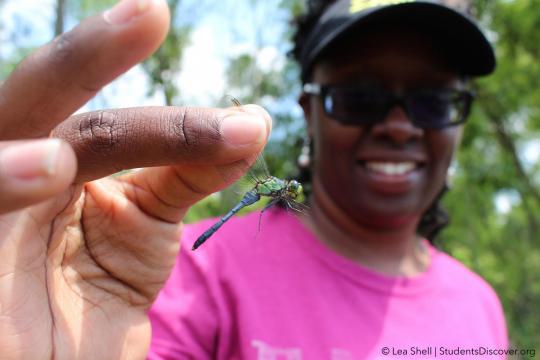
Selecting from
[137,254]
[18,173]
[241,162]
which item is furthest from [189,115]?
[137,254]

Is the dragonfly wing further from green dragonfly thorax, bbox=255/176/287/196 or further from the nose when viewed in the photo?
the nose

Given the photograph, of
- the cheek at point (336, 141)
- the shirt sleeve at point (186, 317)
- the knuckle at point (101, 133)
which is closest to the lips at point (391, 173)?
the cheek at point (336, 141)

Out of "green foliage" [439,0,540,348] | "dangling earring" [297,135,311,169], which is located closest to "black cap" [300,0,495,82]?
"dangling earring" [297,135,311,169]

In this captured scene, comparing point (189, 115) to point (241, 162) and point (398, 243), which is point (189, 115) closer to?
point (241, 162)

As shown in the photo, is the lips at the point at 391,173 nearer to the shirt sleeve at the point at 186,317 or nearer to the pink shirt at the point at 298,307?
the pink shirt at the point at 298,307

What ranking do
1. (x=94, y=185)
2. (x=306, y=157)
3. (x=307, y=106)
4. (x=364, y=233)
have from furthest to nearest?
(x=306, y=157) < (x=307, y=106) < (x=364, y=233) < (x=94, y=185)

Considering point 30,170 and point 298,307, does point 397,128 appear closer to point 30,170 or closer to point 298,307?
point 298,307

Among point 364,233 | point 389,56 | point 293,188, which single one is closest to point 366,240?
point 364,233
